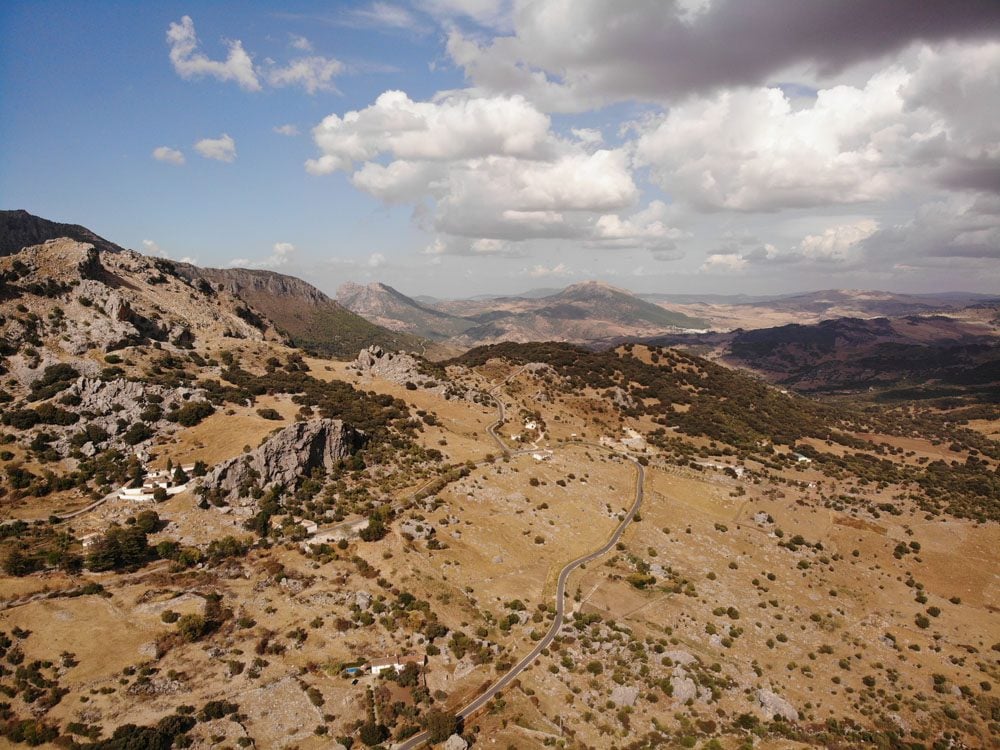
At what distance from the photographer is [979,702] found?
47.1 meters

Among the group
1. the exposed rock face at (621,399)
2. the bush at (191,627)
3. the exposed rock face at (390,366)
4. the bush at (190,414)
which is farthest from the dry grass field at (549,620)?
the exposed rock face at (621,399)

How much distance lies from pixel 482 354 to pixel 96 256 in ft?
378

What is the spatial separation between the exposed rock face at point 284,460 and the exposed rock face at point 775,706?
57248 mm

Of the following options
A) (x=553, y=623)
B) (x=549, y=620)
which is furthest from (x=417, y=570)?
(x=553, y=623)

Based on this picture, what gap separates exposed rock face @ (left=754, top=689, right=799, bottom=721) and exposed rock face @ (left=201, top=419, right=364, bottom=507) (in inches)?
2254

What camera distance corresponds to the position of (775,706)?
145ft

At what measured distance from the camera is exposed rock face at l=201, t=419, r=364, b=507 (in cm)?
6394

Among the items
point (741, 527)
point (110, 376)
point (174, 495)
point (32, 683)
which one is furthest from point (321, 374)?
point (741, 527)

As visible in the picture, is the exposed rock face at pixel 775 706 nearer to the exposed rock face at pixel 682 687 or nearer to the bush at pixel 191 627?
the exposed rock face at pixel 682 687

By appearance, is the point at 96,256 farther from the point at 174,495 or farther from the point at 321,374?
the point at 174,495

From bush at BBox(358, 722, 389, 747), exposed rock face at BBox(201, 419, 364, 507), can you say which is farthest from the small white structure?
exposed rock face at BBox(201, 419, 364, 507)

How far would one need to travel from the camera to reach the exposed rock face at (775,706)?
1713 inches

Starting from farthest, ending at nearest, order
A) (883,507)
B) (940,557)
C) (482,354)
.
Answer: (482,354), (883,507), (940,557)

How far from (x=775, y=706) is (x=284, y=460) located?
199ft
